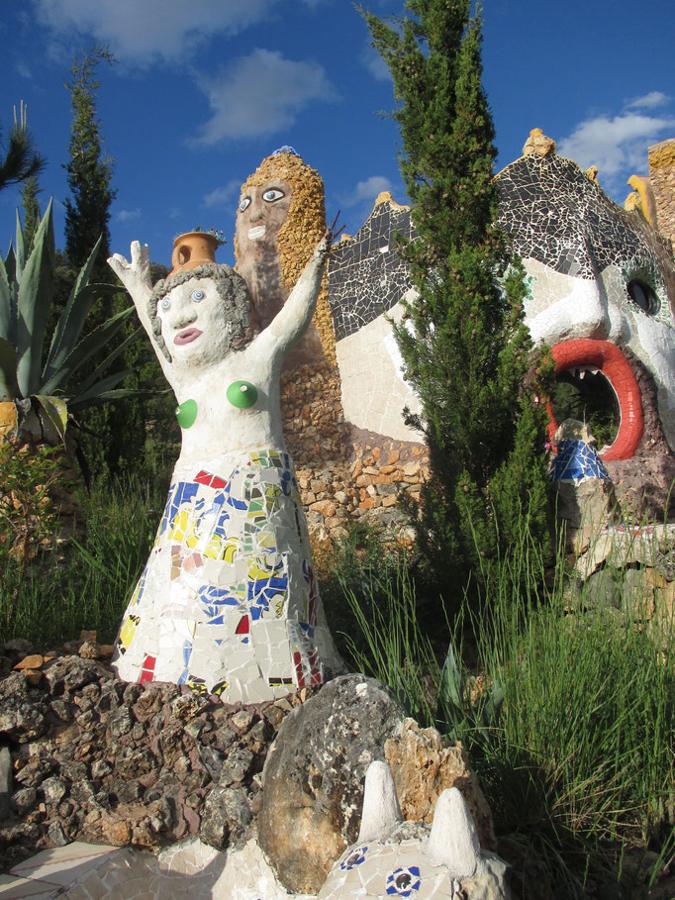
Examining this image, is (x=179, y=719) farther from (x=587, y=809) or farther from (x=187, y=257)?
(x=187, y=257)

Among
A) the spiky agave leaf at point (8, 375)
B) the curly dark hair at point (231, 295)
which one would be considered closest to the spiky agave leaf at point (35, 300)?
the spiky agave leaf at point (8, 375)

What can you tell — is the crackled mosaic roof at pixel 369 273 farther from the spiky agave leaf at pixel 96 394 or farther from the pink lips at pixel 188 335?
the pink lips at pixel 188 335

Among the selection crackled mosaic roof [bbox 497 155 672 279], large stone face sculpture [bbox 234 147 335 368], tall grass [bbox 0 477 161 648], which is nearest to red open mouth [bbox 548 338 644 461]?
crackled mosaic roof [bbox 497 155 672 279]

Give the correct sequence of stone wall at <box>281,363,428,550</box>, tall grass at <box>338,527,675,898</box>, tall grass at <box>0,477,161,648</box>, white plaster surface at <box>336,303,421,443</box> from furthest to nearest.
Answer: white plaster surface at <box>336,303,421,443</box>
stone wall at <box>281,363,428,550</box>
tall grass at <box>0,477,161,648</box>
tall grass at <box>338,527,675,898</box>

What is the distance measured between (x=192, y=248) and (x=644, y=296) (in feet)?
21.5

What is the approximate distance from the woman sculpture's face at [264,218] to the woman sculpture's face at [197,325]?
18.3 ft

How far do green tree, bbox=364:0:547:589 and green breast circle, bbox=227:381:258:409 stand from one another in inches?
79.7

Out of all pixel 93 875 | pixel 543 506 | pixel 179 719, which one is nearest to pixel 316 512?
pixel 543 506

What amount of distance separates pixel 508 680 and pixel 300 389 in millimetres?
6477

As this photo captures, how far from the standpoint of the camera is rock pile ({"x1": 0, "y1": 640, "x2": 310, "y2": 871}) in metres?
2.50

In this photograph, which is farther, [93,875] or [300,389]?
[300,389]

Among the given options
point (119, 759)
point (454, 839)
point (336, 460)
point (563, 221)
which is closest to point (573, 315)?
point (563, 221)

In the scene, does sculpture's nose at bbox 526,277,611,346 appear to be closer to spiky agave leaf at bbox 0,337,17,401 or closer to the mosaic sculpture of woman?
the mosaic sculpture of woman

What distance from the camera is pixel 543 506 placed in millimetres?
4945
